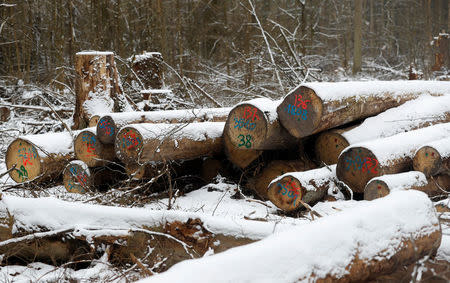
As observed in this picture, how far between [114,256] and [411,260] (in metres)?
1.79

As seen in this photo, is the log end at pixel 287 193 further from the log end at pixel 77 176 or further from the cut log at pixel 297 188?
the log end at pixel 77 176

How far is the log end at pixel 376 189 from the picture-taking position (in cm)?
413

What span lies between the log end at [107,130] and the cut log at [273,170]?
1616 mm

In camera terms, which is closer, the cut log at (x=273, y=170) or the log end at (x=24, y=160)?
the cut log at (x=273, y=170)

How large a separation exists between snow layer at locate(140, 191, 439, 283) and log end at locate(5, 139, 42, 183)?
4161 mm

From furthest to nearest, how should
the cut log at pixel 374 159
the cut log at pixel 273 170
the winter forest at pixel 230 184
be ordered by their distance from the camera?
the cut log at pixel 273 170
the cut log at pixel 374 159
the winter forest at pixel 230 184

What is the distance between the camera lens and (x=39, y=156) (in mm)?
5484

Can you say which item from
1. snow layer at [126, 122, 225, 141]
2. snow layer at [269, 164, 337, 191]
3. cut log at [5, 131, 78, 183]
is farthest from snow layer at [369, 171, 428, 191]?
cut log at [5, 131, 78, 183]

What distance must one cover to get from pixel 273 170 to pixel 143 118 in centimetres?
166

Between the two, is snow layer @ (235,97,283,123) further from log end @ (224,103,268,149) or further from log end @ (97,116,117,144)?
log end @ (97,116,117,144)

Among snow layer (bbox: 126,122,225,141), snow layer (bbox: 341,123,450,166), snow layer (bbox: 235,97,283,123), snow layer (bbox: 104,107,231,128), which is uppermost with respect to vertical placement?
snow layer (bbox: 235,97,283,123)

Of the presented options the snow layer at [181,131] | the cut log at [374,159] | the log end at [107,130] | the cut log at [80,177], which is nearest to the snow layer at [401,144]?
the cut log at [374,159]

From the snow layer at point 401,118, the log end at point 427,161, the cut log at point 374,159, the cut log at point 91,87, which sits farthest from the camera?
the cut log at point 91,87

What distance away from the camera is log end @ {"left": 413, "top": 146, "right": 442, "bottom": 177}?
4.56m
